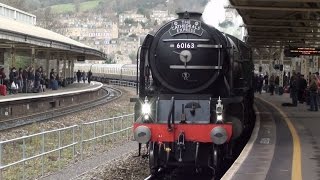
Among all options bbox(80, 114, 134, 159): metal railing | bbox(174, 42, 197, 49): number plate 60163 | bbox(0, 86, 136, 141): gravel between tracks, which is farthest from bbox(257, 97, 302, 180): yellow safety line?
bbox(0, 86, 136, 141): gravel between tracks

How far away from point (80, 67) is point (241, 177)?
9140 centimetres

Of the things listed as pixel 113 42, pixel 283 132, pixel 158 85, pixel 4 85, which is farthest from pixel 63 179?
pixel 113 42

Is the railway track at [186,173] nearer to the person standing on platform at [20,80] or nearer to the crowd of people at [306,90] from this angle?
the crowd of people at [306,90]

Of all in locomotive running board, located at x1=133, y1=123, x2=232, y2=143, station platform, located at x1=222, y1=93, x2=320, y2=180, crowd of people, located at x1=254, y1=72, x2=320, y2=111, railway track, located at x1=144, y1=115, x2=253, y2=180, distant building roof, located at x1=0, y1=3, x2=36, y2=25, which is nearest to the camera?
station platform, located at x1=222, y1=93, x2=320, y2=180

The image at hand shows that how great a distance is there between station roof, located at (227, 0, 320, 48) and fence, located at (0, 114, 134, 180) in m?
6.72

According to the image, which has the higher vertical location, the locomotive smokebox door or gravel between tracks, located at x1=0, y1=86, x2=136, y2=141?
the locomotive smokebox door

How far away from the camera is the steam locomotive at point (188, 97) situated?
11.1m

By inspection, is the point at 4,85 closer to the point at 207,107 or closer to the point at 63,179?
the point at 63,179

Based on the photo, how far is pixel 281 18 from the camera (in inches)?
915

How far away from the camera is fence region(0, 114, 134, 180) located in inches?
462

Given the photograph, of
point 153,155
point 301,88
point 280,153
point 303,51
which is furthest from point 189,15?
point 303,51

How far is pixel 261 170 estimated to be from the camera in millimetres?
9227

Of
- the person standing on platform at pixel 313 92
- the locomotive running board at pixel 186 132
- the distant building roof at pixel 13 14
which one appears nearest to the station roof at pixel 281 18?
the person standing on platform at pixel 313 92

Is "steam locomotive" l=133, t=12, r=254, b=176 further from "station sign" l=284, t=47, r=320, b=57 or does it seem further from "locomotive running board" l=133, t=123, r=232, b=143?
"station sign" l=284, t=47, r=320, b=57
